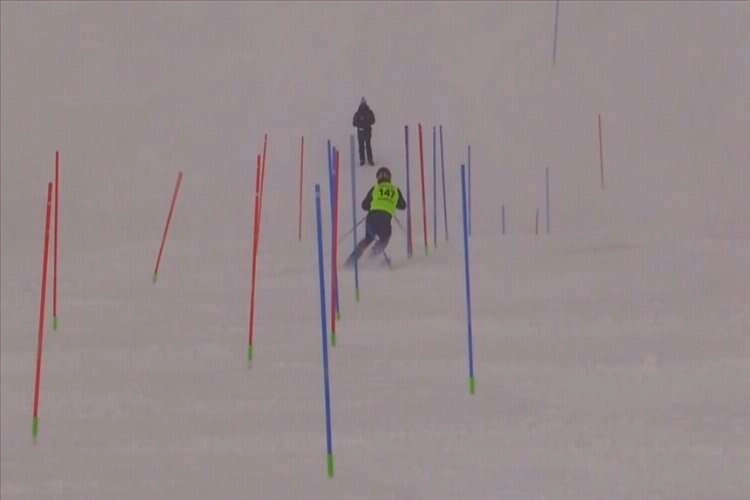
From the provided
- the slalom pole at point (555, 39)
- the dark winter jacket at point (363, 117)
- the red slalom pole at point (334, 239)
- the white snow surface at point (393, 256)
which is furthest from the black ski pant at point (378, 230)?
the slalom pole at point (555, 39)

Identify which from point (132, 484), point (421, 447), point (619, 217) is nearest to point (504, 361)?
point (421, 447)

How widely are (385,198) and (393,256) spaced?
53cm

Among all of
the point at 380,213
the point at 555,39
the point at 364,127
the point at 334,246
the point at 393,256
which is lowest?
the point at 334,246

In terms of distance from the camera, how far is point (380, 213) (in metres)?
5.62

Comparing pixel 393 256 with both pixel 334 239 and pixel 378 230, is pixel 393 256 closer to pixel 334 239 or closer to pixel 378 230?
pixel 378 230

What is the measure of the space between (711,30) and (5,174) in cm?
745

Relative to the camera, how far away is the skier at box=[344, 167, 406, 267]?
5559mm

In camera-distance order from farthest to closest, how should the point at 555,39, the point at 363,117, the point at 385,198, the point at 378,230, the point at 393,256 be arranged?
1. the point at 555,39
2. the point at 363,117
3. the point at 393,256
4. the point at 385,198
5. the point at 378,230

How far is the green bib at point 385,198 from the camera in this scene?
5.66 meters

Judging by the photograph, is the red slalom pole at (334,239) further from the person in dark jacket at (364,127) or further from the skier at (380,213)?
the person in dark jacket at (364,127)

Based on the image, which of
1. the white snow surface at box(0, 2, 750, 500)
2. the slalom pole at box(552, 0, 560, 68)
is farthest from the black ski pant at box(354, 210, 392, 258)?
the slalom pole at box(552, 0, 560, 68)

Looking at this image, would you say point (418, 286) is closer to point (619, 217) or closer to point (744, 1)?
point (619, 217)

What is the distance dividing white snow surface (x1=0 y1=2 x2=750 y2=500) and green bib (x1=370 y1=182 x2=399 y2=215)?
49cm

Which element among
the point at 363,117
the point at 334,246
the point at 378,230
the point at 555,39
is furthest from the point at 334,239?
the point at 555,39
